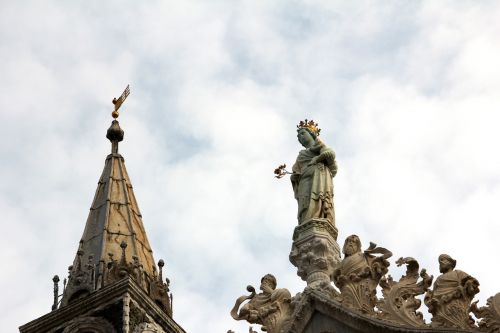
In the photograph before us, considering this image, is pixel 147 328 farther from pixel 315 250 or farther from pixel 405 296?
pixel 405 296

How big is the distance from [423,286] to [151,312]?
26.1 metres

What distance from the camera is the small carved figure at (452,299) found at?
22328 mm

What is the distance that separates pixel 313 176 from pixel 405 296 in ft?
12.7

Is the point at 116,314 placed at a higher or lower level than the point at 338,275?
higher

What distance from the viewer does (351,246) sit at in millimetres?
24062

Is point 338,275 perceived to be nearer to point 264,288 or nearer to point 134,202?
point 264,288

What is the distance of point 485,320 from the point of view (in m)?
22.1

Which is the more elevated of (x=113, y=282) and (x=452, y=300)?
(x=113, y=282)

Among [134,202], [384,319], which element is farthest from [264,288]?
[134,202]

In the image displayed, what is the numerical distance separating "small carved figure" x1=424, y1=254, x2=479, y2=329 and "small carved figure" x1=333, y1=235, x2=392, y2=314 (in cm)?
101

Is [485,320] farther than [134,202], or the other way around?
[134,202]

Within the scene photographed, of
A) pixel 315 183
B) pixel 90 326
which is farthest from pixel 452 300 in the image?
pixel 90 326

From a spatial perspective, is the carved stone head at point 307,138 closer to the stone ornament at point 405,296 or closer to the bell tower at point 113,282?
the stone ornament at point 405,296

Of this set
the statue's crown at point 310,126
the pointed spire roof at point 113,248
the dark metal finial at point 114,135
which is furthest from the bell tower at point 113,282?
the statue's crown at point 310,126
